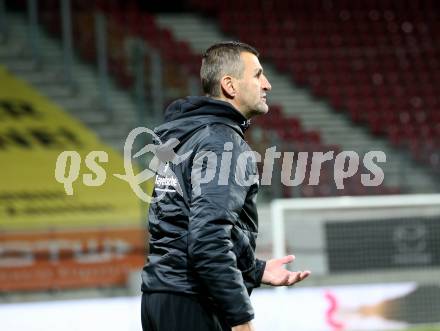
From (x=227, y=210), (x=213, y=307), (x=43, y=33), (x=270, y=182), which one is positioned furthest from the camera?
(x=43, y=33)

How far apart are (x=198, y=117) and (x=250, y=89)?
0.65ft

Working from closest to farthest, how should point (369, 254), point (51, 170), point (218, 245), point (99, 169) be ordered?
point (218, 245) → point (369, 254) → point (51, 170) → point (99, 169)

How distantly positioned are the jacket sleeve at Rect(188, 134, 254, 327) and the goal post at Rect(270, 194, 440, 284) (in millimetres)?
5100

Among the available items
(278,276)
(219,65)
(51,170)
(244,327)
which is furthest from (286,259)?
(51,170)

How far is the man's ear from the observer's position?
119 inches

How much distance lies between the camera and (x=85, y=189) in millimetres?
12016

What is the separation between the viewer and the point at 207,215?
109 inches

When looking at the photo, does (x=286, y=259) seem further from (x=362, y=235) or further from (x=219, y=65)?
(x=362, y=235)

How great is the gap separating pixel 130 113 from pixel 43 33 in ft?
5.23

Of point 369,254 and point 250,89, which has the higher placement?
point 250,89

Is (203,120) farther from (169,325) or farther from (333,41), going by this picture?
(333,41)

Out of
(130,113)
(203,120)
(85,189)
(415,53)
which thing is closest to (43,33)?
(130,113)

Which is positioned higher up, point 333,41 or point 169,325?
point 333,41

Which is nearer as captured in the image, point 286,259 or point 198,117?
point 198,117
